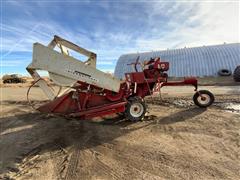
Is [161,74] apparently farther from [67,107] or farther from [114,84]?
[67,107]

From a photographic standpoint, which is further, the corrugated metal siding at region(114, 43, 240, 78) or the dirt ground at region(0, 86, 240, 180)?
the corrugated metal siding at region(114, 43, 240, 78)

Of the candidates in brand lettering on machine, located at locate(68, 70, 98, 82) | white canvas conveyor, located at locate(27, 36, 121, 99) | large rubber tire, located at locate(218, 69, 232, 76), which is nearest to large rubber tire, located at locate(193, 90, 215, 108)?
white canvas conveyor, located at locate(27, 36, 121, 99)

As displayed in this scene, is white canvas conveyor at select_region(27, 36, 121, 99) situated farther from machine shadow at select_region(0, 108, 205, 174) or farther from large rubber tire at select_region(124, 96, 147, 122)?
machine shadow at select_region(0, 108, 205, 174)

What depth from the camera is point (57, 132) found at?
237 inches

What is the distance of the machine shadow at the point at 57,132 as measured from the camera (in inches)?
195

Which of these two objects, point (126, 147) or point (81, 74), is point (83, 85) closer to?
point (81, 74)

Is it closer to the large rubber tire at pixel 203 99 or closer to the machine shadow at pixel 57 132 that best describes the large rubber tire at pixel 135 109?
the machine shadow at pixel 57 132

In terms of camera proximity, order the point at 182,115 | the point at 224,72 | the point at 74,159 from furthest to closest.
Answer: the point at 224,72 → the point at 182,115 → the point at 74,159

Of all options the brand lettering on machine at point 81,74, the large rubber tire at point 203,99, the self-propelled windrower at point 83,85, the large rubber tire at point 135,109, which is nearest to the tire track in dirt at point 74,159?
the self-propelled windrower at point 83,85

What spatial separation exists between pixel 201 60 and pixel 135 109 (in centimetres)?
2846

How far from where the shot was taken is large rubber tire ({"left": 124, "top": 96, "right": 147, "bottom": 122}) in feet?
20.7

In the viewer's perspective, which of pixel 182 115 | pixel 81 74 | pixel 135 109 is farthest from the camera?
pixel 182 115

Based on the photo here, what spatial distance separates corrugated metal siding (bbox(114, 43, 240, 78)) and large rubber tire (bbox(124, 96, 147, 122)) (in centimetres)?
2597

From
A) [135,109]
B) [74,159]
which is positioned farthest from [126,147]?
[135,109]
